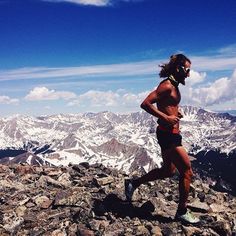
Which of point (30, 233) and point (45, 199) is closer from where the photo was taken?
point (30, 233)

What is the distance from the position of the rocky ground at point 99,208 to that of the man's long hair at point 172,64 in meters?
5.42

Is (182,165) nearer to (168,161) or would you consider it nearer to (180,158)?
(180,158)

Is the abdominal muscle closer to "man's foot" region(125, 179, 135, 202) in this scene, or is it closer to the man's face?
the man's face

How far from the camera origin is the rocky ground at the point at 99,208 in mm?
14273

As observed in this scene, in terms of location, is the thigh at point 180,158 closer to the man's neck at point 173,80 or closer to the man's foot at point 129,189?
the man's neck at point 173,80

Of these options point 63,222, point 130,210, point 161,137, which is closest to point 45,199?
point 63,222

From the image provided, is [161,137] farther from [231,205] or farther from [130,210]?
[231,205]

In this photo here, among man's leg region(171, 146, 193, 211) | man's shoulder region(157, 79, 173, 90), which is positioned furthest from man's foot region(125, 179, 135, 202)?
man's shoulder region(157, 79, 173, 90)

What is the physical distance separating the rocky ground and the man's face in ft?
17.1

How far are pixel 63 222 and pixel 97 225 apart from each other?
1327mm

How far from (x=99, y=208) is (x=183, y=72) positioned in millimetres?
6443

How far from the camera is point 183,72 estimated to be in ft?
42.7

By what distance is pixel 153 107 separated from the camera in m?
12.3

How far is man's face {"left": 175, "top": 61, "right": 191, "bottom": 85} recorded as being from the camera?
511 inches
